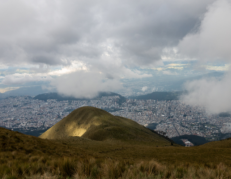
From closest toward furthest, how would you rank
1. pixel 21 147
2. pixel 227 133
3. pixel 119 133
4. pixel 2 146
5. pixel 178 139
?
pixel 2 146, pixel 21 147, pixel 119 133, pixel 178 139, pixel 227 133

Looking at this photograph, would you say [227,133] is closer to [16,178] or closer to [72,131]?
[72,131]

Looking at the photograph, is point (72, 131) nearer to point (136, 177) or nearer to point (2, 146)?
point (2, 146)

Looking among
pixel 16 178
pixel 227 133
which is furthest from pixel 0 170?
pixel 227 133

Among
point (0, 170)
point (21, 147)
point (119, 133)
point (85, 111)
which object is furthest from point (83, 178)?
point (85, 111)

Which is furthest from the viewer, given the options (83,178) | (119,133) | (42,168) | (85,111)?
(85,111)

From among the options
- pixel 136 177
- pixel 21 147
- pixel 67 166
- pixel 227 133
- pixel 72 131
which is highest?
pixel 136 177

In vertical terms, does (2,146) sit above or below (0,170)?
below

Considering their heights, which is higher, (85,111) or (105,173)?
(105,173)

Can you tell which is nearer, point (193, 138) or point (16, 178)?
point (16, 178)

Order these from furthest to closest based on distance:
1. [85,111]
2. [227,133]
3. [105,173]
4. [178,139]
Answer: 1. [227,133]
2. [178,139]
3. [85,111]
4. [105,173]
